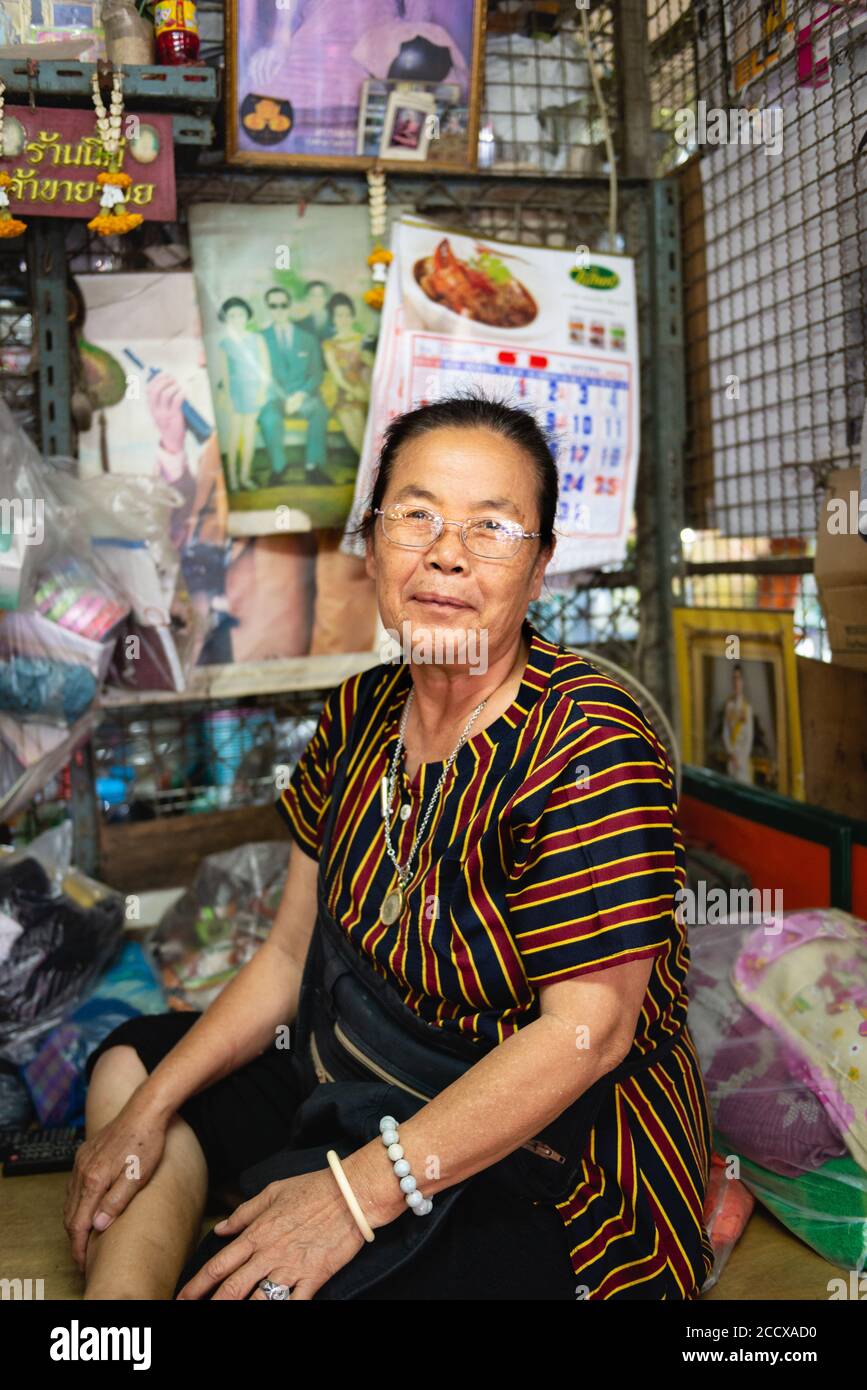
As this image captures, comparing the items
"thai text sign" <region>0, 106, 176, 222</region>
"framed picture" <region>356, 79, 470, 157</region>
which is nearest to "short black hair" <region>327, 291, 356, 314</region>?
"framed picture" <region>356, 79, 470, 157</region>

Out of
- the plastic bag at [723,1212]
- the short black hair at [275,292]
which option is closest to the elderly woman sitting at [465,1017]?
the plastic bag at [723,1212]

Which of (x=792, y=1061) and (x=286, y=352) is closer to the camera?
(x=792, y=1061)

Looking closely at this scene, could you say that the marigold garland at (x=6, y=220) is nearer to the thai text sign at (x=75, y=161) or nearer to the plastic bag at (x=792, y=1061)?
the thai text sign at (x=75, y=161)

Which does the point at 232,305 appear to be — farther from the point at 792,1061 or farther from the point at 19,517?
the point at 792,1061

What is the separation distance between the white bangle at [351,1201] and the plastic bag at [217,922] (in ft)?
3.47

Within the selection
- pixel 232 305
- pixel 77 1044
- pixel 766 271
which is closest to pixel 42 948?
pixel 77 1044

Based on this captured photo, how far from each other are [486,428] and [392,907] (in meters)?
0.60

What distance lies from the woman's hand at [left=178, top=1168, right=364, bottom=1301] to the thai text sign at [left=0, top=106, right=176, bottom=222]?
1798 millimetres

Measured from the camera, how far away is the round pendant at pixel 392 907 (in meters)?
1.41

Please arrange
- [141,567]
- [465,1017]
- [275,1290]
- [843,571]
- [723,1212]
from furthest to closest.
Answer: [141,567] → [843,571] → [723,1212] → [465,1017] → [275,1290]

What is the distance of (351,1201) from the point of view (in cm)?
122

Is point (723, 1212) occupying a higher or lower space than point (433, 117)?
lower

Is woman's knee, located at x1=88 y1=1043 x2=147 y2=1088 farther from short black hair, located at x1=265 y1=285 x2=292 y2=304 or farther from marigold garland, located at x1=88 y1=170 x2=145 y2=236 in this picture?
short black hair, located at x1=265 y1=285 x2=292 y2=304
